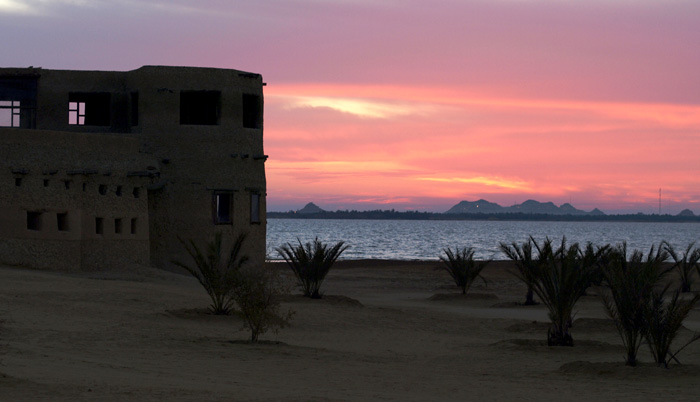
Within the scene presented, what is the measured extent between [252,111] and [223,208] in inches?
118

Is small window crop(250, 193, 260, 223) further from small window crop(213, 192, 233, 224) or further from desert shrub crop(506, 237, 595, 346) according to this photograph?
desert shrub crop(506, 237, 595, 346)

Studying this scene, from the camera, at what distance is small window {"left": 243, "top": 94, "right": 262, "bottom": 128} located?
26.0 meters

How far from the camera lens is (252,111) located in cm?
2617

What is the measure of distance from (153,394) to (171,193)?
53.9 feet

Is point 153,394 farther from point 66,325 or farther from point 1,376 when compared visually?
point 66,325

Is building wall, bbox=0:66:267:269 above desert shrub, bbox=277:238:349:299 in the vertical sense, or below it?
above

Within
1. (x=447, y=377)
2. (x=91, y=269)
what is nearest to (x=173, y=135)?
(x=91, y=269)

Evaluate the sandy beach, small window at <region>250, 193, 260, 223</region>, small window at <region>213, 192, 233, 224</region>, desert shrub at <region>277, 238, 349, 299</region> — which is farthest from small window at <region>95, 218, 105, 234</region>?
small window at <region>250, 193, 260, 223</region>

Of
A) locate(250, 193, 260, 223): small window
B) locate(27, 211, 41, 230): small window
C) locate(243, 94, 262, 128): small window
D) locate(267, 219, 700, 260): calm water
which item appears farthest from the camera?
locate(267, 219, 700, 260): calm water

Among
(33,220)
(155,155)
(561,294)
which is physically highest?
(155,155)

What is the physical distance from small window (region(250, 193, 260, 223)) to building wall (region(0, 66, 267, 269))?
10cm

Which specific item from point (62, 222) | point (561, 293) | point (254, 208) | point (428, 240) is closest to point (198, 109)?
point (254, 208)

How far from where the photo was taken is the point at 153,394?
8336 millimetres

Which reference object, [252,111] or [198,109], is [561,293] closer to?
[252,111]
